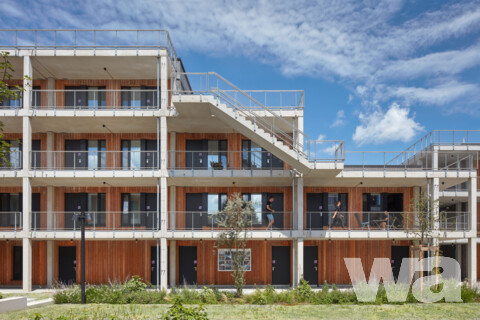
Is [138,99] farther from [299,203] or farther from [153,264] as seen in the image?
[299,203]

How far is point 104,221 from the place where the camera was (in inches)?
846

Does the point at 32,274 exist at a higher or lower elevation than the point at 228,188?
lower

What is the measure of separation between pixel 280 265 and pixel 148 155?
9.69m

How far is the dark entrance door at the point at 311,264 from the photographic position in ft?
71.3

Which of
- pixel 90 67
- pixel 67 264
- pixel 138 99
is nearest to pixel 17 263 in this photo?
pixel 67 264

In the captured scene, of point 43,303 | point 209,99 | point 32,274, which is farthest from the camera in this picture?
point 32,274

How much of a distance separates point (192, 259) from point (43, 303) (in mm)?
8404

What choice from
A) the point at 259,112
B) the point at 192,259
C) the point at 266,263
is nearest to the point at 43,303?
the point at 192,259

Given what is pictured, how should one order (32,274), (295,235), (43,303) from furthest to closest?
(32,274) → (295,235) → (43,303)

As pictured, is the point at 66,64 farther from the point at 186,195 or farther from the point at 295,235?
the point at 295,235

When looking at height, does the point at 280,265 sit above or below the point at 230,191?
below

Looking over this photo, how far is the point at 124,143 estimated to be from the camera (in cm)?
2212

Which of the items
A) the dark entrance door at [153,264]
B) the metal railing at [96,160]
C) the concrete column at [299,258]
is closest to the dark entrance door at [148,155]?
the metal railing at [96,160]

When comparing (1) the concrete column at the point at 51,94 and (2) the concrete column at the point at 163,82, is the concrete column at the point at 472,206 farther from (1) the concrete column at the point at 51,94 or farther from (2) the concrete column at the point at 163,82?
(1) the concrete column at the point at 51,94
